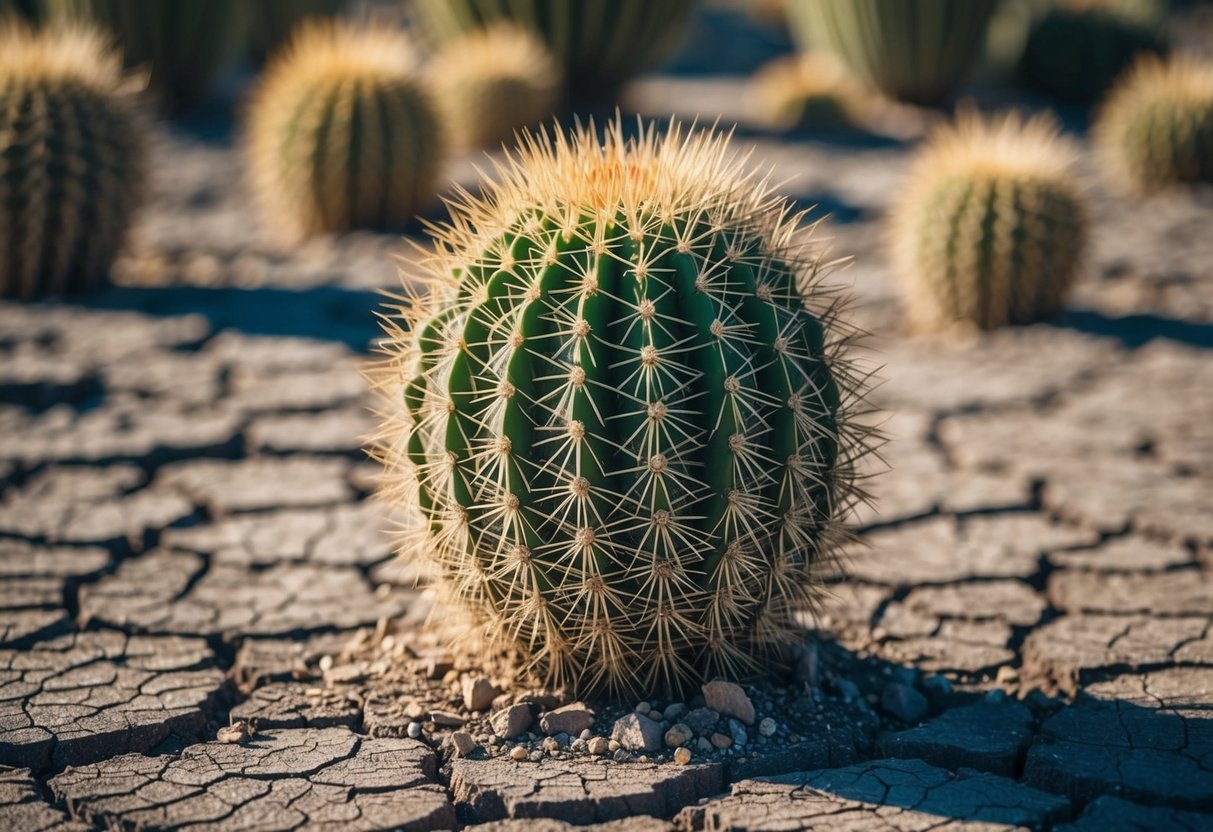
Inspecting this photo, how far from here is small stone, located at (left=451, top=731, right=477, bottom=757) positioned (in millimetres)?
2426

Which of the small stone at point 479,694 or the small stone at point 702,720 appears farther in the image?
the small stone at point 479,694

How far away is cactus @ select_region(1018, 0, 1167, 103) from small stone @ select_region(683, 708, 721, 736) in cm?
917

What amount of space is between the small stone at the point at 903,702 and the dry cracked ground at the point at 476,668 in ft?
0.04

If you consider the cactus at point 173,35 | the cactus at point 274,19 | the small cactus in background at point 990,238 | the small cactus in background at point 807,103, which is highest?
the cactus at point 274,19

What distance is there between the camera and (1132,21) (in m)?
10.5

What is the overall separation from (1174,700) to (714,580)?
3.58 ft

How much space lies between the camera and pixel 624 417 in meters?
2.24

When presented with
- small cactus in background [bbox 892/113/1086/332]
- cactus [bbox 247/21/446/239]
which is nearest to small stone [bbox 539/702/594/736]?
small cactus in background [bbox 892/113/1086/332]

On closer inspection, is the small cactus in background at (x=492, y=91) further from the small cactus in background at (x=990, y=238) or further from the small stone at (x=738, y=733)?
the small stone at (x=738, y=733)

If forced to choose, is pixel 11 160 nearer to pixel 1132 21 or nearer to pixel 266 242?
pixel 266 242

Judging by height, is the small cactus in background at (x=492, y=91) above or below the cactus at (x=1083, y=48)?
below

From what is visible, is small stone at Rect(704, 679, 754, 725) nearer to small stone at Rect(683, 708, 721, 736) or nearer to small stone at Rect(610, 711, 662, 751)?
small stone at Rect(683, 708, 721, 736)

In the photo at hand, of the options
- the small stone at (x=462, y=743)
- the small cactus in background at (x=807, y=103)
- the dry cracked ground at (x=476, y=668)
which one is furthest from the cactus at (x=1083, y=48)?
the small stone at (x=462, y=743)

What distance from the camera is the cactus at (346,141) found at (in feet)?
20.4
